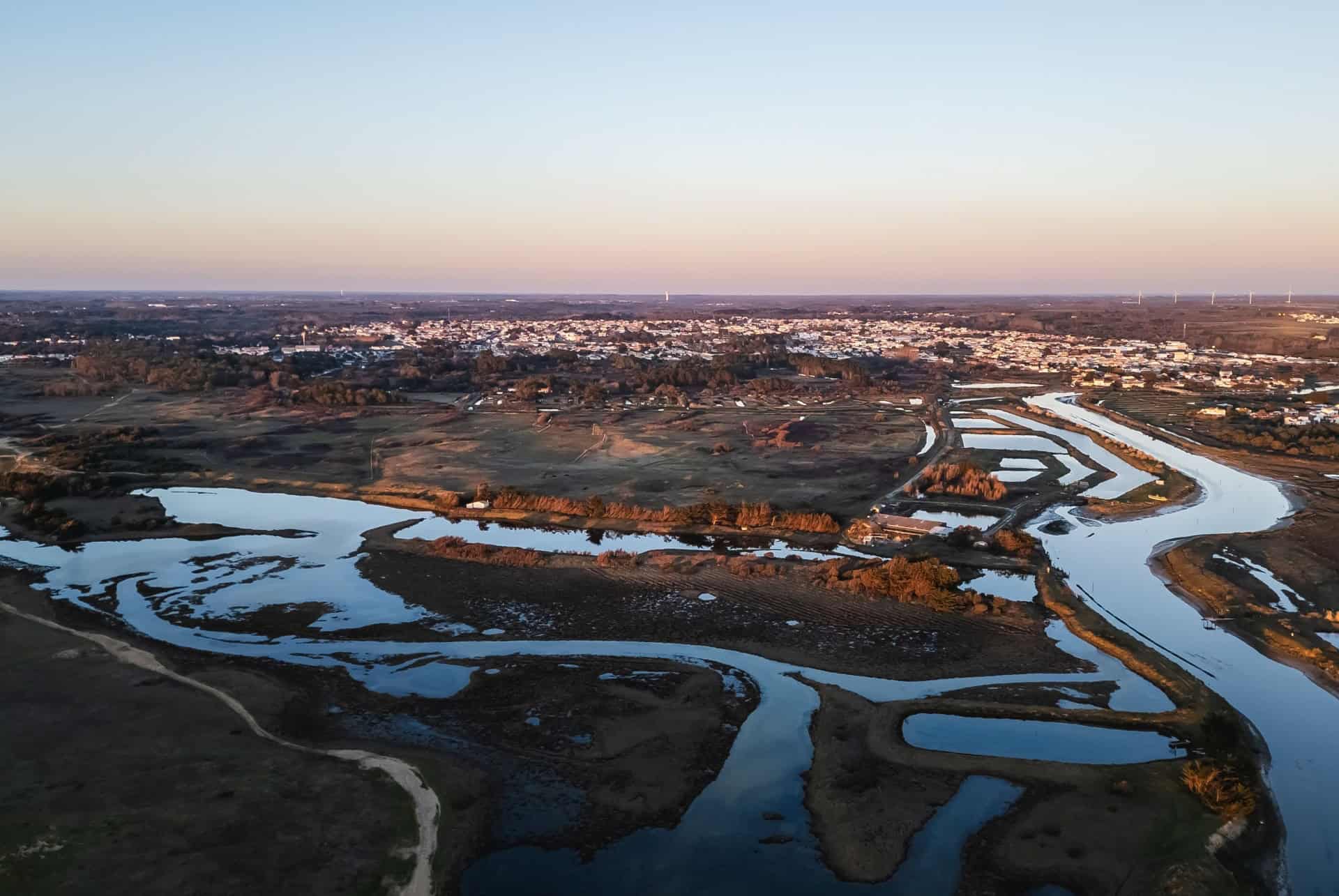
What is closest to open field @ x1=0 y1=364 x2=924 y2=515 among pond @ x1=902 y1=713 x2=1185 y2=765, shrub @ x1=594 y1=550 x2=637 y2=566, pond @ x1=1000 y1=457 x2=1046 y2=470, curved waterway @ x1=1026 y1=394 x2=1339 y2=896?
pond @ x1=1000 y1=457 x2=1046 y2=470

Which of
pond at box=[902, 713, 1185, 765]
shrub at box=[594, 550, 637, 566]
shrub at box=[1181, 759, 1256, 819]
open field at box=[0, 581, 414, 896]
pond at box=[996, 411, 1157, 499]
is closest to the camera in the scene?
open field at box=[0, 581, 414, 896]

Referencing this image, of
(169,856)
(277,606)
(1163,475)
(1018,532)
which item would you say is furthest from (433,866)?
(1163,475)

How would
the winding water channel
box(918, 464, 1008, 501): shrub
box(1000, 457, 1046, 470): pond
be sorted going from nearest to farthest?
the winding water channel, box(918, 464, 1008, 501): shrub, box(1000, 457, 1046, 470): pond

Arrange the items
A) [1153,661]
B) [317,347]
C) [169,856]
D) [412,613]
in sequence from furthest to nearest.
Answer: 1. [317,347]
2. [412,613]
3. [1153,661]
4. [169,856]

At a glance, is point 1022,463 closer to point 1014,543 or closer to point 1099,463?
point 1099,463

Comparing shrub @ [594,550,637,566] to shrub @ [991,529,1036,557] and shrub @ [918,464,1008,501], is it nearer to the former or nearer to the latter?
shrub @ [991,529,1036,557]

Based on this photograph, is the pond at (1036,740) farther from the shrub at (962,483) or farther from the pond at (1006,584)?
the shrub at (962,483)

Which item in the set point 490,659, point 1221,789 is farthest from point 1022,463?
point 490,659

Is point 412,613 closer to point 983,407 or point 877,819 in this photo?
point 877,819
